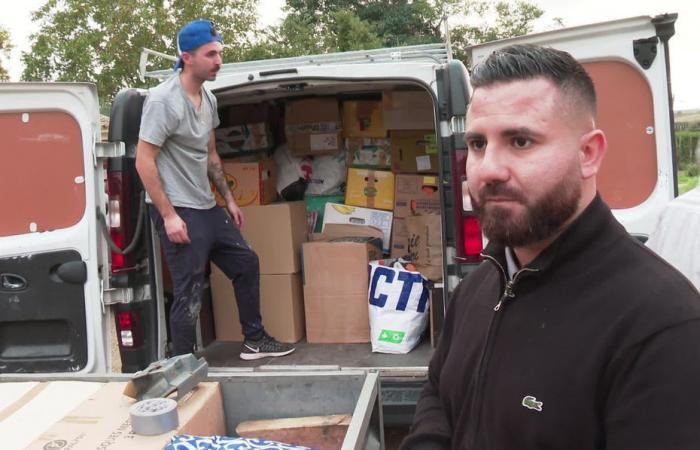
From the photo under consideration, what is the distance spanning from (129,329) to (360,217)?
184 centimetres

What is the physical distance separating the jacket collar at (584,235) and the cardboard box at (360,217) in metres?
3.43

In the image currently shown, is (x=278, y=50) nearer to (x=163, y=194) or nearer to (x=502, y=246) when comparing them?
(x=163, y=194)

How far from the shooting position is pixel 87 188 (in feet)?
10.9

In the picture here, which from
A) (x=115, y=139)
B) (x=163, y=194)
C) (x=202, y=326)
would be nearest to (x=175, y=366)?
(x=163, y=194)

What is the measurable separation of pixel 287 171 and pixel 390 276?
58.6 inches

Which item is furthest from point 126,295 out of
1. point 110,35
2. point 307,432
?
point 110,35

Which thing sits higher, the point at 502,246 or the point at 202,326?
the point at 502,246

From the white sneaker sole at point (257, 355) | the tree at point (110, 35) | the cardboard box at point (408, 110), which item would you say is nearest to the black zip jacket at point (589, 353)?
the white sneaker sole at point (257, 355)

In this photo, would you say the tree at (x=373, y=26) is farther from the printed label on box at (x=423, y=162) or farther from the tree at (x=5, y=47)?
the printed label on box at (x=423, y=162)

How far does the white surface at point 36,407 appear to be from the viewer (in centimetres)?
163

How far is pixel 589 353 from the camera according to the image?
117 cm

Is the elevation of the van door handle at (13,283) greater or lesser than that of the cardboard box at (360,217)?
lesser

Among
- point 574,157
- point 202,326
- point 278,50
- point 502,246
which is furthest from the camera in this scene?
point 278,50

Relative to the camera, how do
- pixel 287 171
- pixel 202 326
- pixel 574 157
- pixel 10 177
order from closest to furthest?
pixel 574 157
pixel 10 177
pixel 202 326
pixel 287 171
